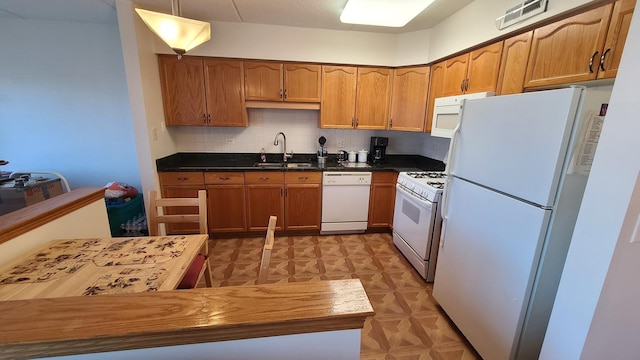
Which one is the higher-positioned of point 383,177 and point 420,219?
point 383,177

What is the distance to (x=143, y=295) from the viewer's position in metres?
0.69

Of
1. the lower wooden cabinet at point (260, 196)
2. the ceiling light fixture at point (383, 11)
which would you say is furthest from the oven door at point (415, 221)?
the ceiling light fixture at point (383, 11)

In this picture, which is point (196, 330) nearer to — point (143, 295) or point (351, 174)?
point (143, 295)

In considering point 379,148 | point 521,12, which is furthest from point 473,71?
point 379,148

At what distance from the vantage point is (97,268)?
1.14 meters

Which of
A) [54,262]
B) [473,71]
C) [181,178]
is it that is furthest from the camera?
[181,178]

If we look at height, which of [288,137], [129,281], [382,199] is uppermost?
[288,137]

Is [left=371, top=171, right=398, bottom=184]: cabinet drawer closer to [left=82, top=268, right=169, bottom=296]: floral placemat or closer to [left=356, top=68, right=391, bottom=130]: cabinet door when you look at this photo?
[left=356, top=68, right=391, bottom=130]: cabinet door

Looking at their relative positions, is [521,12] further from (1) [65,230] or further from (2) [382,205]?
(1) [65,230]

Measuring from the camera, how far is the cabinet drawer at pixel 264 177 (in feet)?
9.74

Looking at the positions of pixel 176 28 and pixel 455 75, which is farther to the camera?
pixel 455 75

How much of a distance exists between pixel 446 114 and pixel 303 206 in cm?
187

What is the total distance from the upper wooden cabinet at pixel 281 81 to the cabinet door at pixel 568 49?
2028 mm

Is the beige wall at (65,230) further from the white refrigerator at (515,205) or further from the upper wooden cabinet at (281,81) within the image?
the white refrigerator at (515,205)
